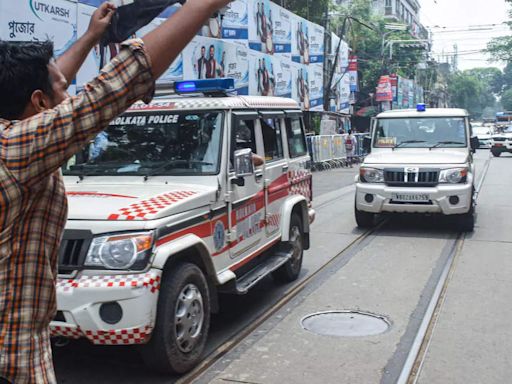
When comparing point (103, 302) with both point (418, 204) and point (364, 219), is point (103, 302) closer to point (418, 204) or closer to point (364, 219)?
point (418, 204)

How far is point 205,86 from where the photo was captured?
529 cm

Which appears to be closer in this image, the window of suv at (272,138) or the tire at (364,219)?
the window of suv at (272,138)

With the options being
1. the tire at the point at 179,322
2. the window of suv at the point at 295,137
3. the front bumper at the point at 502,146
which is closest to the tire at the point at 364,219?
the window of suv at the point at 295,137

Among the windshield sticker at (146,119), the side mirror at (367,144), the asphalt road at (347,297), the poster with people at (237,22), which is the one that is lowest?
the asphalt road at (347,297)

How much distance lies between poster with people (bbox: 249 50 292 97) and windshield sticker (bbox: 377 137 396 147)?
35.1ft

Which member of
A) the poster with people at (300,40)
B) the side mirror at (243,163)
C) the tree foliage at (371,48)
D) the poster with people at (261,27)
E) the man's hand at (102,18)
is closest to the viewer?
the man's hand at (102,18)

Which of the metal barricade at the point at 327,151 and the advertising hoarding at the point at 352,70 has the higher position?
the advertising hoarding at the point at 352,70

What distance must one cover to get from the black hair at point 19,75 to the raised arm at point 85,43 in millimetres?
263

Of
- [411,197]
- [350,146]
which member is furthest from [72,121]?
[350,146]

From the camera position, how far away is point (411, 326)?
5203 mm

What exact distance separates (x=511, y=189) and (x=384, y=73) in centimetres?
3282

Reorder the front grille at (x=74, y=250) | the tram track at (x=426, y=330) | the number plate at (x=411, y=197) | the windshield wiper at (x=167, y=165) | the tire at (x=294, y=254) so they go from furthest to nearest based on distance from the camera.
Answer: the number plate at (x=411, y=197)
the tire at (x=294, y=254)
the windshield wiper at (x=167, y=165)
the tram track at (x=426, y=330)
the front grille at (x=74, y=250)

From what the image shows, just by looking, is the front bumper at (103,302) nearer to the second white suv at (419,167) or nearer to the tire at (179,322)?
the tire at (179,322)

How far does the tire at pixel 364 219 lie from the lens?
987 centimetres
